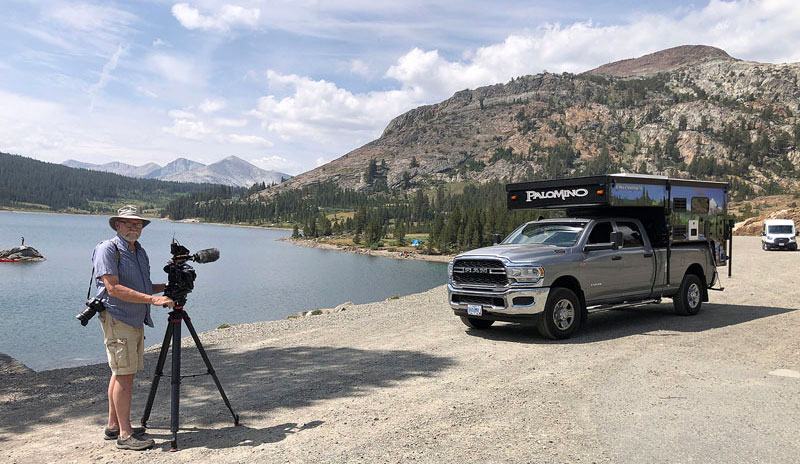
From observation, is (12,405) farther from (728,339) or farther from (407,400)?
(728,339)

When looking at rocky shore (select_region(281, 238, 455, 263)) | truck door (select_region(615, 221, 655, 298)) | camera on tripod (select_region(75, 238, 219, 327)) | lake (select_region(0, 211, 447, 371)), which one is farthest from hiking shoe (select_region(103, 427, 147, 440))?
rocky shore (select_region(281, 238, 455, 263))

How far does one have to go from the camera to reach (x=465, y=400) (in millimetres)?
7207

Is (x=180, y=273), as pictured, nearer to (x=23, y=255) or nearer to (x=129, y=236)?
(x=129, y=236)

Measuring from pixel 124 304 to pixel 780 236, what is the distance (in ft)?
155

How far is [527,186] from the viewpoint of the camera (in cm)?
1333

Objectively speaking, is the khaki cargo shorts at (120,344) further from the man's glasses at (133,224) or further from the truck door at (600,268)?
the truck door at (600,268)

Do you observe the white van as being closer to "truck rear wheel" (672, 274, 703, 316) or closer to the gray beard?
"truck rear wheel" (672, 274, 703, 316)

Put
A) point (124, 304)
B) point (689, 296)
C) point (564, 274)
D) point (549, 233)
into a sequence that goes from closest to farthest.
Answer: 1. point (124, 304)
2. point (564, 274)
3. point (549, 233)
4. point (689, 296)

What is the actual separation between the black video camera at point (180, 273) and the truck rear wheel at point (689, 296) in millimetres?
12208

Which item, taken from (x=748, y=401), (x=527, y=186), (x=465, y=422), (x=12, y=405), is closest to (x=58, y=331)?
(x=12, y=405)

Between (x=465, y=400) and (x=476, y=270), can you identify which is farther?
(x=476, y=270)

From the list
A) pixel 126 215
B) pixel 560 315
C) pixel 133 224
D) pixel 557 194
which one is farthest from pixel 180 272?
pixel 557 194

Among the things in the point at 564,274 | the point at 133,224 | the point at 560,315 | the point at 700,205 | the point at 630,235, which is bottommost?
the point at 560,315

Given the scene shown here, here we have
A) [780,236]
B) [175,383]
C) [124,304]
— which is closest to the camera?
[124,304]
